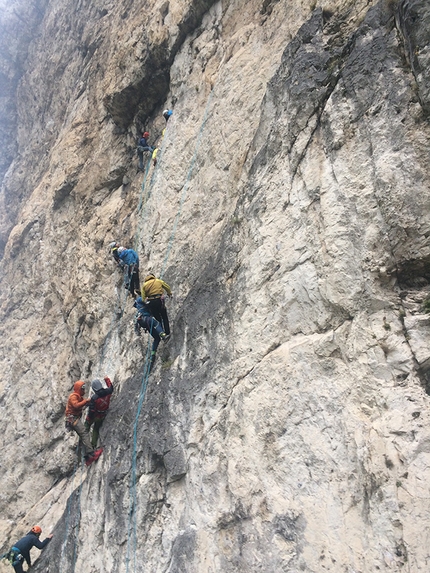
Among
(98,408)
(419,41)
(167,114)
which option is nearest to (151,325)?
(98,408)

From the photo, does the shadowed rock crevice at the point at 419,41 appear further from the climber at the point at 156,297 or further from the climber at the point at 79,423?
the climber at the point at 79,423

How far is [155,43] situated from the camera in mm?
12703

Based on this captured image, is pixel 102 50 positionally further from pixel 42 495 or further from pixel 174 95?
pixel 42 495

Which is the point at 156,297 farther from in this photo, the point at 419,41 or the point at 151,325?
Answer: the point at 419,41

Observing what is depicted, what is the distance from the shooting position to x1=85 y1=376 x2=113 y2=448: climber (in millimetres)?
9648

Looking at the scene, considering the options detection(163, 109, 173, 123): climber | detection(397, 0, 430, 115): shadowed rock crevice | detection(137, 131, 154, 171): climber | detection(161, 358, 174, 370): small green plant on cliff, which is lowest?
detection(161, 358, 174, 370): small green plant on cliff

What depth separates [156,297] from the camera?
823 cm

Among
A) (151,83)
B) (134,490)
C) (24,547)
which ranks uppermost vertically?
(151,83)

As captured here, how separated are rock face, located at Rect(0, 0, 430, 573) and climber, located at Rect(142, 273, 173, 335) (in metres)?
0.63

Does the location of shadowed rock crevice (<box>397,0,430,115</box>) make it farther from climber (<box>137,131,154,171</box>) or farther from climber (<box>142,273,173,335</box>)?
climber (<box>137,131,154,171</box>)

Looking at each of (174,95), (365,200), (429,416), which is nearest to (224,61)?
(174,95)

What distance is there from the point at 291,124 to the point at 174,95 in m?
7.15

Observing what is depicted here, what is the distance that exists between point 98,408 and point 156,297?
3.19 meters

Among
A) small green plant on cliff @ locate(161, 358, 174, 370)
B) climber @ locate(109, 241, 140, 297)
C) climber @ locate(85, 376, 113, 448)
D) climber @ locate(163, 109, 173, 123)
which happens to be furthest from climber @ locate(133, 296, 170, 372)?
climber @ locate(163, 109, 173, 123)
